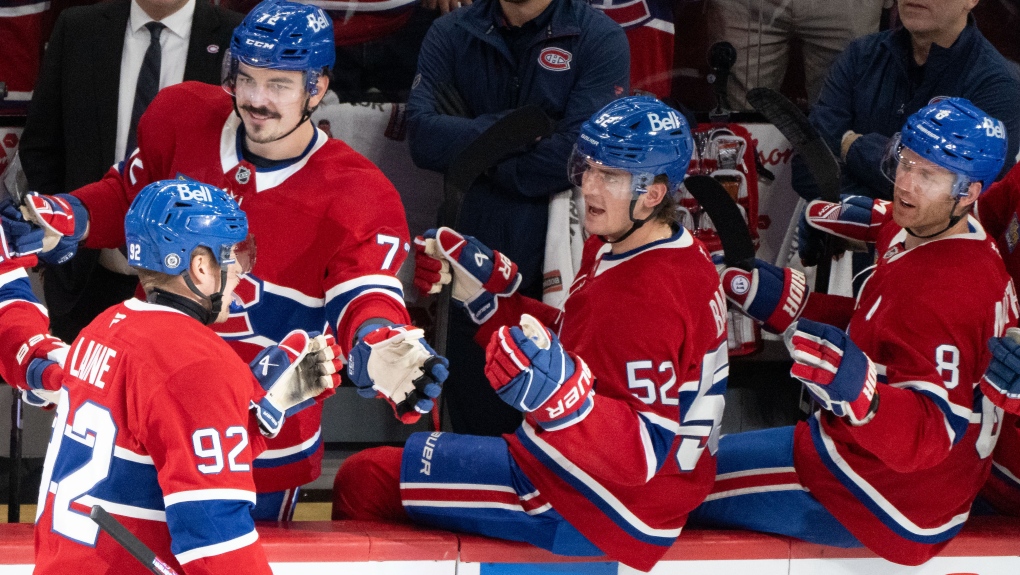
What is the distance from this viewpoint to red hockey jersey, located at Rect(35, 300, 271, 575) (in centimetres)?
213

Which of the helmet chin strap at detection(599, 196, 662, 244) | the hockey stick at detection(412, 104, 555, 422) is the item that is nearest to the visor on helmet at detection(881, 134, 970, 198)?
the helmet chin strap at detection(599, 196, 662, 244)

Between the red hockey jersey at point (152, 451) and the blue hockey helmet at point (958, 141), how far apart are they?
161cm

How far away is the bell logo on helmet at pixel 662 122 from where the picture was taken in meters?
2.87

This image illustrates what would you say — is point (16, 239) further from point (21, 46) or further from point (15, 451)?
point (21, 46)

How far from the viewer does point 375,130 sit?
14.3 feet

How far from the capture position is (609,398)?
8.81 feet

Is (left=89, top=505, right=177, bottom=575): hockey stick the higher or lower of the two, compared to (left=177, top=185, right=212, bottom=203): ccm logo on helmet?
lower

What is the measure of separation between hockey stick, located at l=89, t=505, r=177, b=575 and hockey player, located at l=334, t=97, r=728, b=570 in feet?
2.39

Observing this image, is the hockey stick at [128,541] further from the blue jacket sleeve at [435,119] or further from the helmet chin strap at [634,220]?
the blue jacket sleeve at [435,119]

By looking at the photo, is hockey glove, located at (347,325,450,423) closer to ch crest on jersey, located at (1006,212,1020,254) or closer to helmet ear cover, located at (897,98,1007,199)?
helmet ear cover, located at (897,98,1007,199)

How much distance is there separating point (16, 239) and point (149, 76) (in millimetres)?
1174

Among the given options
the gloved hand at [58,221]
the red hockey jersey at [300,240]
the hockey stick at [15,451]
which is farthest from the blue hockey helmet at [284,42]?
the hockey stick at [15,451]

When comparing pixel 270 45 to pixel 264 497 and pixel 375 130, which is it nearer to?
pixel 264 497

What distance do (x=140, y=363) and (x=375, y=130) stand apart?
89.5 inches
